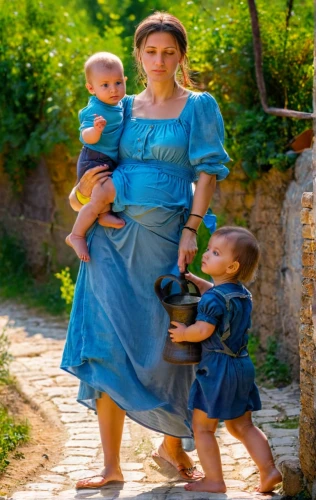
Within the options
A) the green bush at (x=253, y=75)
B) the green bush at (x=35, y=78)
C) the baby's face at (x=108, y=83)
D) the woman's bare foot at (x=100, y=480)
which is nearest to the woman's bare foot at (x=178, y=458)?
the woman's bare foot at (x=100, y=480)

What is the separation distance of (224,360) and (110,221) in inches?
32.0

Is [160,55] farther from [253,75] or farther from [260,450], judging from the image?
[253,75]

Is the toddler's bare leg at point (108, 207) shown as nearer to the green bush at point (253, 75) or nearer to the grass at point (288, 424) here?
the grass at point (288, 424)

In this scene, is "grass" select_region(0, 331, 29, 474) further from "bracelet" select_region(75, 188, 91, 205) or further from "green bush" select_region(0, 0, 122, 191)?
"green bush" select_region(0, 0, 122, 191)

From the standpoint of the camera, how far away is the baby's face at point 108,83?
417 centimetres

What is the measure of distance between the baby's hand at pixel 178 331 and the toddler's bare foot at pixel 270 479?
674mm

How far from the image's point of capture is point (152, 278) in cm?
428

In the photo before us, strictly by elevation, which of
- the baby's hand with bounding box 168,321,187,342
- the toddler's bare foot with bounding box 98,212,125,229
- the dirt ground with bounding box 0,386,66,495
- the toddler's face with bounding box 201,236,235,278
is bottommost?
the dirt ground with bounding box 0,386,66,495

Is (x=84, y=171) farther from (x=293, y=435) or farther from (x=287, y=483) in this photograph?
(x=293, y=435)

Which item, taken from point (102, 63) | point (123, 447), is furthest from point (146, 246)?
point (123, 447)

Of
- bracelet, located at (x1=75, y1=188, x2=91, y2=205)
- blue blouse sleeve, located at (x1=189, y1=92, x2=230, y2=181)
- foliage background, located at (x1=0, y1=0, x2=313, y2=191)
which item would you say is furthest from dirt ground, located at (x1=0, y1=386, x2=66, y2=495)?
foliage background, located at (x1=0, y1=0, x2=313, y2=191)

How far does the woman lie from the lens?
416 cm

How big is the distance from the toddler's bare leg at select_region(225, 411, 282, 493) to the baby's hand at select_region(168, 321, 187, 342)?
0.42 metres

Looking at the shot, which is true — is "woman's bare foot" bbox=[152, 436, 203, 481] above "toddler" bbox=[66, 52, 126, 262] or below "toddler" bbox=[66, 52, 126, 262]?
below
